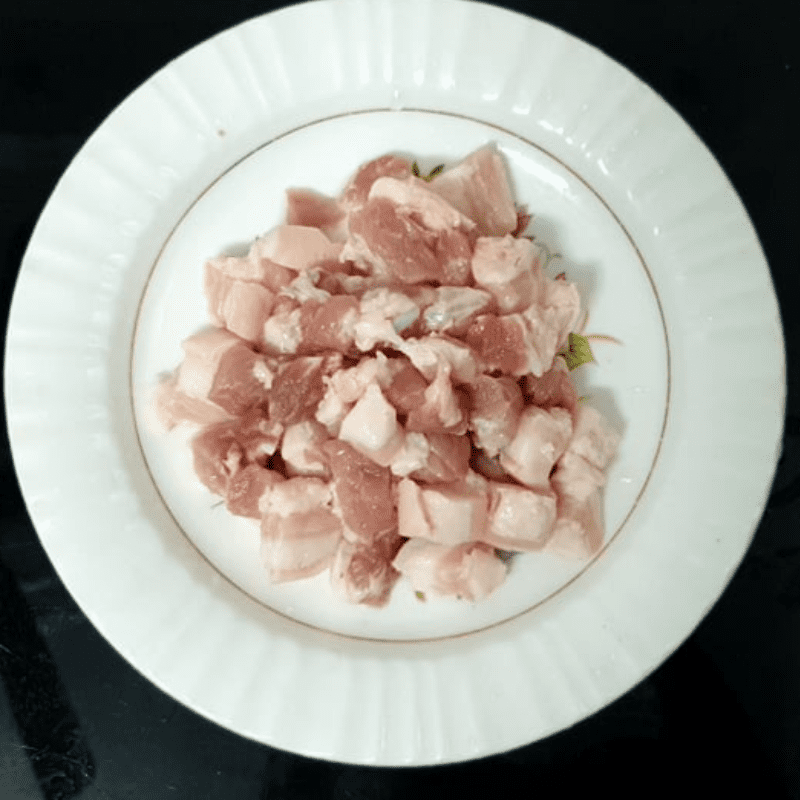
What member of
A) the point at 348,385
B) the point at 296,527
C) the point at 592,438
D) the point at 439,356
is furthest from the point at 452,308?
→ the point at 296,527

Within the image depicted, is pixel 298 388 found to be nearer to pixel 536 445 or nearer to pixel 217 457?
pixel 217 457

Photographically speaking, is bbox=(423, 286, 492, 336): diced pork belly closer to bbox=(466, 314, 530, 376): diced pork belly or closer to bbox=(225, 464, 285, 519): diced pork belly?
bbox=(466, 314, 530, 376): diced pork belly

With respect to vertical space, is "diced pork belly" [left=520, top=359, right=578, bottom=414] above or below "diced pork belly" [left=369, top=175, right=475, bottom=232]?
below

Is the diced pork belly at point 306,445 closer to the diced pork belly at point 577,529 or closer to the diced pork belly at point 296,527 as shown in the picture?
the diced pork belly at point 296,527

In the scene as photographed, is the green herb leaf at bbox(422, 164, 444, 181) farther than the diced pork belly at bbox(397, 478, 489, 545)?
Yes

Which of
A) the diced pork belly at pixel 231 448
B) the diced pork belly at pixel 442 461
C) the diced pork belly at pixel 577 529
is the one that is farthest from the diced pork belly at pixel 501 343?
the diced pork belly at pixel 231 448

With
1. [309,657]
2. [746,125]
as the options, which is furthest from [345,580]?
[746,125]

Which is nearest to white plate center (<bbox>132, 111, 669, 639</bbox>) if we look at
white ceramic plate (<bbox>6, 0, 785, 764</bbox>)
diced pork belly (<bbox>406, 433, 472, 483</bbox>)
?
white ceramic plate (<bbox>6, 0, 785, 764</bbox>)
